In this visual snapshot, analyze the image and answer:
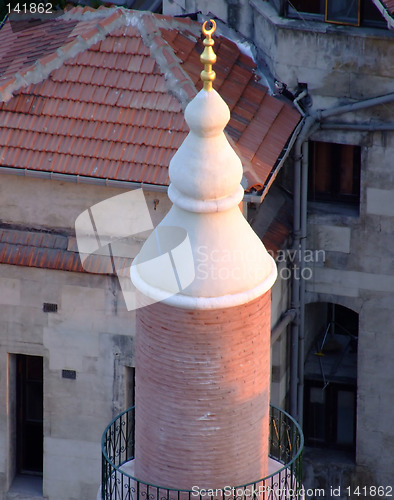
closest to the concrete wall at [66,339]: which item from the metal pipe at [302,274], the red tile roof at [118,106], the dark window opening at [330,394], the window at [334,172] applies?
the red tile roof at [118,106]

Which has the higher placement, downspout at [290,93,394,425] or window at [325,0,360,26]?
window at [325,0,360,26]

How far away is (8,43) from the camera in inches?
1512

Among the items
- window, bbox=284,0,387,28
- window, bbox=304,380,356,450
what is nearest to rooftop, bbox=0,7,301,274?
window, bbox=284,0,387,28

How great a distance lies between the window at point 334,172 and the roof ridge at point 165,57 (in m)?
4.16

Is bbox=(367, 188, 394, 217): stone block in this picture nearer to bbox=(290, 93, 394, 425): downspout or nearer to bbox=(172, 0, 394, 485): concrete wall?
bbox=(172, 0, 394, 485): concrete wall

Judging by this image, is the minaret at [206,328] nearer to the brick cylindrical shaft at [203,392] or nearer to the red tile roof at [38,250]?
the brick cylindrical shaft at [203,392]

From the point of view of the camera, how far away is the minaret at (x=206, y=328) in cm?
2523

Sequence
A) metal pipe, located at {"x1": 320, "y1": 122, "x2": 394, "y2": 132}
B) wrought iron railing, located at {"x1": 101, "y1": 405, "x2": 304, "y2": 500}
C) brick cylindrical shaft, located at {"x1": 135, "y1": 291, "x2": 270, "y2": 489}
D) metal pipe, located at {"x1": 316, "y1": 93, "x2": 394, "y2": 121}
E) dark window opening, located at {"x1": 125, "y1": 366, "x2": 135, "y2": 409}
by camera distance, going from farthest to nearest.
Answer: metal pipe, located at {"x1": 320, "y1": 122, "x2": 394, "y2": 132}
dark window opening, located at {"x1": 125, "y1": 366, "x2": 135, "y2": 409}
metal pipe, located at {"x1": 316, "y1": 93, "x2": 394, "y2": 121}
wrought iron railing, located at {"x1": 101, "y1": 405, "x2": 304, "y2": 500}
brick cylindrical shaft, located at {"x1": 135, "y1": 291, "x2": 270, "y2": 489}

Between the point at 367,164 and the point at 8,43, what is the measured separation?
808cm

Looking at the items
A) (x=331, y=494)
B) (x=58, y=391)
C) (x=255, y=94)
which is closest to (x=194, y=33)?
(x=255, y=94)

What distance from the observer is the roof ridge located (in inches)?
1371

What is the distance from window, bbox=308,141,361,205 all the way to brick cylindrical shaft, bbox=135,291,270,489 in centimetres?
1222

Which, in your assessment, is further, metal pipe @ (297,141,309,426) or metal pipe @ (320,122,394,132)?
metal pipe @ (297,141,309,426)

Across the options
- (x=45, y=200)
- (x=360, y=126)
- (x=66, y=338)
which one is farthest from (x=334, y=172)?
(x=66, y=338)
